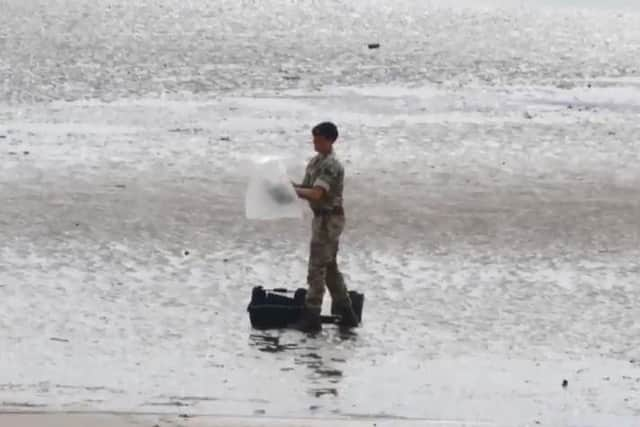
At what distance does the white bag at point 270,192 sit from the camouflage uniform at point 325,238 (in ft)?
1.89

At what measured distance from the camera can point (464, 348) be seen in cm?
1262

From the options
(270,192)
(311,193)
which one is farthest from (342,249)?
(270,192)

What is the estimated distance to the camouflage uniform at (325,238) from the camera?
502 inches

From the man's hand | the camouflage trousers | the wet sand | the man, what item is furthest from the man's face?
the wet sand

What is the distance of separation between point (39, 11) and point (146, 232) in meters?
42.8

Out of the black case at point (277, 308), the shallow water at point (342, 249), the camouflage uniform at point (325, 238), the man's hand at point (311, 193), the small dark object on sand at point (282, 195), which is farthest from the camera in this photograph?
the black case at point (277, 308)

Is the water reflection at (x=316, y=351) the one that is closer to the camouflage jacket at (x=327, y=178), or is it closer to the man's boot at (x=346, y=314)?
the man's boot at (x=346, y=314)

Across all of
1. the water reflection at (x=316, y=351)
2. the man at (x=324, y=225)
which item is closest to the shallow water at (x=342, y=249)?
the water reflection at (x=316, y=351)

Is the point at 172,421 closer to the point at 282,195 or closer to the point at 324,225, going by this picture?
the point at 282,195

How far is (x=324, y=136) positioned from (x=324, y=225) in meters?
0.67

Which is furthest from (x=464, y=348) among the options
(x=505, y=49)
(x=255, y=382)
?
(x=505, y=49)

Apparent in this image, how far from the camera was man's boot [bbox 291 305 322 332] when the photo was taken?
12.9 meters

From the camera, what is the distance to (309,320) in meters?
12.9

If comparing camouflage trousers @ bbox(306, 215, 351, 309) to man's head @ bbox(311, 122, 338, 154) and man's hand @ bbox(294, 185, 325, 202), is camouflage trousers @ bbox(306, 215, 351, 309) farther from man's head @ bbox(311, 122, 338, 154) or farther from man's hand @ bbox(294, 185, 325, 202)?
man's head @ bbox(311, 122, 338, 154)
